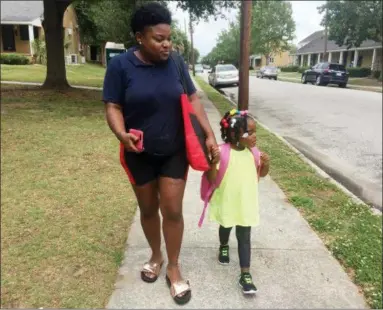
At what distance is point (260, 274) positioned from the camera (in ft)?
9.74

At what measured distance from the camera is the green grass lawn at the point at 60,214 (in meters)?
2.80

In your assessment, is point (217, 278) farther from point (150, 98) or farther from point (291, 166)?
point (291, 166)

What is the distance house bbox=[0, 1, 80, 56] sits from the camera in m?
27.3

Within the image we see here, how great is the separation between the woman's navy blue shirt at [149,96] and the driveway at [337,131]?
3.76 metres

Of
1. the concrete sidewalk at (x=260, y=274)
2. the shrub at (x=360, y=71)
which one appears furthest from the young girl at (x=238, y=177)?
the shrub at (x=360, y=71)

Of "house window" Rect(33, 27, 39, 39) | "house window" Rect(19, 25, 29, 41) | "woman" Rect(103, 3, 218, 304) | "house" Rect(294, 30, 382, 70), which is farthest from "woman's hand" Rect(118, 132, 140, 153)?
"house window" Rect(33, 27, 39, 39)

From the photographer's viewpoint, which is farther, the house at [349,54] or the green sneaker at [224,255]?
the house at [349,54]

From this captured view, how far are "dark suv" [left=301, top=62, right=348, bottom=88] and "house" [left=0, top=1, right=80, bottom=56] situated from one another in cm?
1652

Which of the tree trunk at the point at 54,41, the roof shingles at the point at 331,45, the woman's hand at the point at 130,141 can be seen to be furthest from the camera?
the roof shingles at the point at 331,45

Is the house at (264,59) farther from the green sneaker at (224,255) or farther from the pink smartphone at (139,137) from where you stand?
the pink smartphone at (139,137)

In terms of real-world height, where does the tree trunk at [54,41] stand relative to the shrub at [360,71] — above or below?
above

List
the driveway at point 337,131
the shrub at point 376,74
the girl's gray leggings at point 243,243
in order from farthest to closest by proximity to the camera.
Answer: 1. the shrub at point 376,74
2. the driveway at point 337,131
3. the girl's gray leggings at point 243,243

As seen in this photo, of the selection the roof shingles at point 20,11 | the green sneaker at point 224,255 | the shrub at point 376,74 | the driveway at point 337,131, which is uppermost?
the roof shingles at point 20,11

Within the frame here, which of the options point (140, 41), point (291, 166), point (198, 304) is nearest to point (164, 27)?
point (140, 41)
